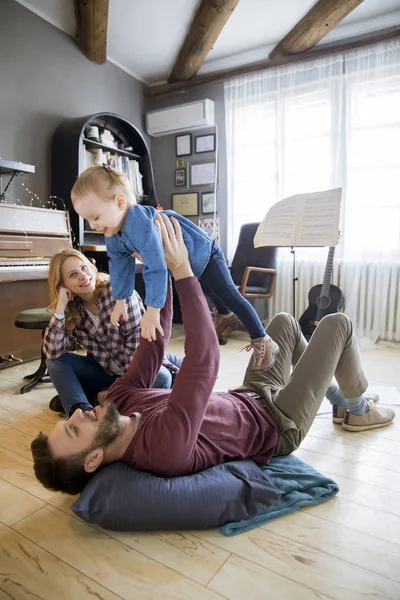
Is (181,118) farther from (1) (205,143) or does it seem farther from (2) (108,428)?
(2) (108,428)

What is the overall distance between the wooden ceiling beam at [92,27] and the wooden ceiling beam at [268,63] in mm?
818

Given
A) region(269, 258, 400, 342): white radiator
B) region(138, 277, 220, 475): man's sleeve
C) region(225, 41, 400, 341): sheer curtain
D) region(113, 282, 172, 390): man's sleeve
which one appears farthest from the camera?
region(269, 258, 400, 342): white radiator

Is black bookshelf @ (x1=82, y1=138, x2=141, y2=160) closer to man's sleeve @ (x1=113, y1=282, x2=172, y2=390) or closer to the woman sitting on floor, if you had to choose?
the woman sitting on floor

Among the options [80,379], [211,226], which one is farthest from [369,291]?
[80,379]

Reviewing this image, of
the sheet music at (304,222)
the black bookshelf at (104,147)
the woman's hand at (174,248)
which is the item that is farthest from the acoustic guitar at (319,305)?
the woman's hand at (174,248)

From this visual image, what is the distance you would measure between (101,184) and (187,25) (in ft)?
10.2

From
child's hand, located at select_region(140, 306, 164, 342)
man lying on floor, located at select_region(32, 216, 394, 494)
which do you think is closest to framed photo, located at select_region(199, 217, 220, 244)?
man lying on floor, located at select_region(32, 216, 394, 494)

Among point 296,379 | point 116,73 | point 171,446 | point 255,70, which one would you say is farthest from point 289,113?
point 171,446

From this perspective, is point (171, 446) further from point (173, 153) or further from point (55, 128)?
point (173, 153)

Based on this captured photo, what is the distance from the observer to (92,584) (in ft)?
3.34

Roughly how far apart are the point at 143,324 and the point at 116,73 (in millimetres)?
4022

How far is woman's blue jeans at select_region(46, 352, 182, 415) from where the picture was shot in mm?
1823

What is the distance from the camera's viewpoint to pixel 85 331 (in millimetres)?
2039

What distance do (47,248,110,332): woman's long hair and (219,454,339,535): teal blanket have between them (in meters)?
1.13
